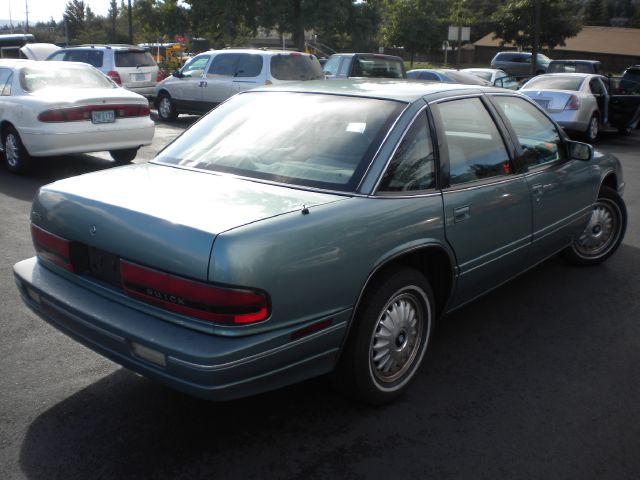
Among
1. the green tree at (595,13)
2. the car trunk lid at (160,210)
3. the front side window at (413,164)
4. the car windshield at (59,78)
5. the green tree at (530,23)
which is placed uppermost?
the green tree at (595,13)

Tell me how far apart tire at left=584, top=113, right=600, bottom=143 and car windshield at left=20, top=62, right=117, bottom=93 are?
9603 millimetres

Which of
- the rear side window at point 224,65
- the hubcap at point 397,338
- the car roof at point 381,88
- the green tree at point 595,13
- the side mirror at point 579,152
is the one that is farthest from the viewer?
the green tree at point 595,13

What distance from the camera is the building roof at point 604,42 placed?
57.0 metres

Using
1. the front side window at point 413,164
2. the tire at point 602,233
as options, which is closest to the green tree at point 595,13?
the tire at point 602,233

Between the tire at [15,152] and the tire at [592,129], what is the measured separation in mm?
10715

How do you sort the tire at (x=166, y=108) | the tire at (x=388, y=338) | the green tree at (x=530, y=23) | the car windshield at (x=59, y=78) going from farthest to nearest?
the green tree at (x=530, y=23) < the tire at (x=166, y=108) < the car windshield at (x=59, y=78) < the tire at (x=388, y=338)

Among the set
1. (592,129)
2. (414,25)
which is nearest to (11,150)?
(592,129)

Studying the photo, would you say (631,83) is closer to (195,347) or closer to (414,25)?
(195,347)

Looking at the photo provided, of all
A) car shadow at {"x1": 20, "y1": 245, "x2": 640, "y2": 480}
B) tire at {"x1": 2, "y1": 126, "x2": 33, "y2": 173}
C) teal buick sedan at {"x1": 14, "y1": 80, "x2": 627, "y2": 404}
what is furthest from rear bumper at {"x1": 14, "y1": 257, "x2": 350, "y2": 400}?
tire at {"x1": 2, "y1": 126, "x2": 33, "y2": 173}

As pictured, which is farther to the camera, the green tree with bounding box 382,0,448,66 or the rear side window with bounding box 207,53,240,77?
the green tree with bounding box 382,0,448,66

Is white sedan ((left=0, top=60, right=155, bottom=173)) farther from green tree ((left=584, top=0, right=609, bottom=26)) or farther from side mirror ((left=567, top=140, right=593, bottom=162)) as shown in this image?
green tree ((left=584, top=0, right=609, bottom=26))

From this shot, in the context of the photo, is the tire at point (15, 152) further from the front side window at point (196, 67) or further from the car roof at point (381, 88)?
the front side window at point (196, 67)

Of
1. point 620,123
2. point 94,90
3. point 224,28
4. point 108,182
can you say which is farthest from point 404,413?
point 224,28

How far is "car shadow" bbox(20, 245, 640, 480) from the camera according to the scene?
298 centimetres
